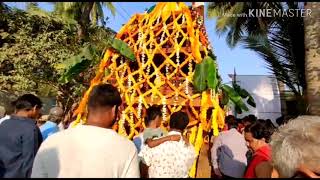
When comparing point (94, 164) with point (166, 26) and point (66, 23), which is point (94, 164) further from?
point (66, 23)

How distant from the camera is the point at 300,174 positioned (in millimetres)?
1895

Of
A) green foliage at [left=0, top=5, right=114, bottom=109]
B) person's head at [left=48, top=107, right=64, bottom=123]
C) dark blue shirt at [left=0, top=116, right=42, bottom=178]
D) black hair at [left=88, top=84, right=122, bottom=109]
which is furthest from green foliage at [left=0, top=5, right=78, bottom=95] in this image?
black hair at [left=88, top=84, right=122, bottom=109]

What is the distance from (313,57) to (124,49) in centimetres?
263

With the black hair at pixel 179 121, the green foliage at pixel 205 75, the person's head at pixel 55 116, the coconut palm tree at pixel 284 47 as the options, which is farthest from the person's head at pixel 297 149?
the coconut palm tree at pixel 284 47

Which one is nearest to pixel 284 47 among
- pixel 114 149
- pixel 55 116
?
pixel 55 116

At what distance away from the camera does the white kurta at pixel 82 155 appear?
2.20 m

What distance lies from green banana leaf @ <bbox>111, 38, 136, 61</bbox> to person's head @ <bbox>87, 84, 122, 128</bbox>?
3.71 m

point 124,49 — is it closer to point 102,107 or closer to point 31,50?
point 102,107

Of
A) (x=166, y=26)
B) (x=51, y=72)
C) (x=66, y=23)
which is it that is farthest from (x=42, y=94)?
(x=166, y=26)

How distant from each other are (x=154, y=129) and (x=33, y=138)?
127 cm

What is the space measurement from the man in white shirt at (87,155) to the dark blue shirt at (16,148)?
149 cm

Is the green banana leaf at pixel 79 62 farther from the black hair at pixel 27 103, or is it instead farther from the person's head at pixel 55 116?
the black hair at pixel 27 103

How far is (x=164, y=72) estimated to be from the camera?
628cm

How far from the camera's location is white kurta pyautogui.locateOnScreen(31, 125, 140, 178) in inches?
86.4
